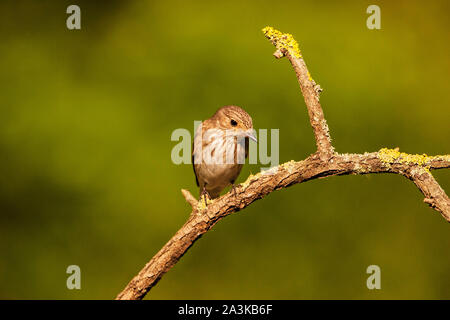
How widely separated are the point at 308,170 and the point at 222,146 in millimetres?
926

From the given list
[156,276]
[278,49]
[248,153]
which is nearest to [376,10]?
[248,153]

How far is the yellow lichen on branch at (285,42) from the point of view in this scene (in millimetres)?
2521

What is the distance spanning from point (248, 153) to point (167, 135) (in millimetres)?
1314

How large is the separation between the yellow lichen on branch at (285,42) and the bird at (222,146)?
2.44 ft

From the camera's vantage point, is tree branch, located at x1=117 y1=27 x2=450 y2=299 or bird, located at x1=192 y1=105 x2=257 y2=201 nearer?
tree branch, located at x1=117 y1=27 x2=450 y2=299

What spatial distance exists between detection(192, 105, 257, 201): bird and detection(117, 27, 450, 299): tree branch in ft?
1.84

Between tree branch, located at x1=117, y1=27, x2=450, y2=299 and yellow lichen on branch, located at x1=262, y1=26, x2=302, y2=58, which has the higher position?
yellow lichen on branch, located at x1=262, y1=26, x2=302, y2=58

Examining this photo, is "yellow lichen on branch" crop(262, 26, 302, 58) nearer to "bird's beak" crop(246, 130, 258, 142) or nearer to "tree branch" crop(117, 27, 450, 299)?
"tree branch" crop(117, 27, 450, 299)

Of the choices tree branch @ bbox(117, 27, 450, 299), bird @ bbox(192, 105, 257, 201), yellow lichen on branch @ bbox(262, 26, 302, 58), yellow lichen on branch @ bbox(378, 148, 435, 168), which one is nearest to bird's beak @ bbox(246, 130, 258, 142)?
bird @ bbox(192, 105, 257, 201)

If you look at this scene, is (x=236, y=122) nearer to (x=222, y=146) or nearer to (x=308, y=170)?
(x=222, y=146)

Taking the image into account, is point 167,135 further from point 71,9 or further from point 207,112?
point 71,9

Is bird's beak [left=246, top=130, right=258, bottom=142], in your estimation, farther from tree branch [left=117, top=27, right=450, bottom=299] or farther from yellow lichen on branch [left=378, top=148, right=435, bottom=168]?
yellow lichen on branch [left=378, top=148, right=435, bottom=168]

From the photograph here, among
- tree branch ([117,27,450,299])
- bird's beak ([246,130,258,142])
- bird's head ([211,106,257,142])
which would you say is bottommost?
tree branch ([117,27,450,299])

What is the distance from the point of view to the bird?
3.27 meters
